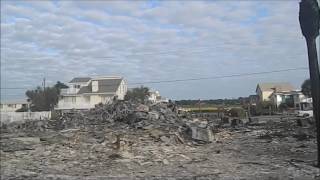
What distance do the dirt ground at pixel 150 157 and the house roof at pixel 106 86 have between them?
6028 cm

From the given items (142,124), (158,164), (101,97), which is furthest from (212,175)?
(101,97)

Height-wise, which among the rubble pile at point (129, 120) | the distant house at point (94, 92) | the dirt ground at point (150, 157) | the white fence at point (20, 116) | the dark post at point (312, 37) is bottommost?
the dirt ground at point (150, 157)

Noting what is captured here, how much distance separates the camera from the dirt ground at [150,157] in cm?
1611

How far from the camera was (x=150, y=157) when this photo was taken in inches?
802

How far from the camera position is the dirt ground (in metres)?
16.1

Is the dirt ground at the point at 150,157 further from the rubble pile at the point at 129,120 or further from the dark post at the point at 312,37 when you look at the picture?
the dark post at the point at 312,37

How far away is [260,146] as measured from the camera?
24234 millimetres

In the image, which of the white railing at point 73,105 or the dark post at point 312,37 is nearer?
the dark post at point 312,37

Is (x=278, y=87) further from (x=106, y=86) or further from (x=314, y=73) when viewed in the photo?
(x=314, y=73)

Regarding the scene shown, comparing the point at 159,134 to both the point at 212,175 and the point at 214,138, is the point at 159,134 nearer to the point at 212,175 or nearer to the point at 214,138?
the point at 214,138

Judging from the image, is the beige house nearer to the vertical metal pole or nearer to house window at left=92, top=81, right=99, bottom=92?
house window at left=92, top=81, right=99, bottom=92

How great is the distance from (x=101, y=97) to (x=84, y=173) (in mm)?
71966

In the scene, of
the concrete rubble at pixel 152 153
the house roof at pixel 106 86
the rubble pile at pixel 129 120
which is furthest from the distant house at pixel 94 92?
the concrete rubble at pixel 152 153

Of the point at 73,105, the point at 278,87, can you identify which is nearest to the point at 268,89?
the point at 278,87
